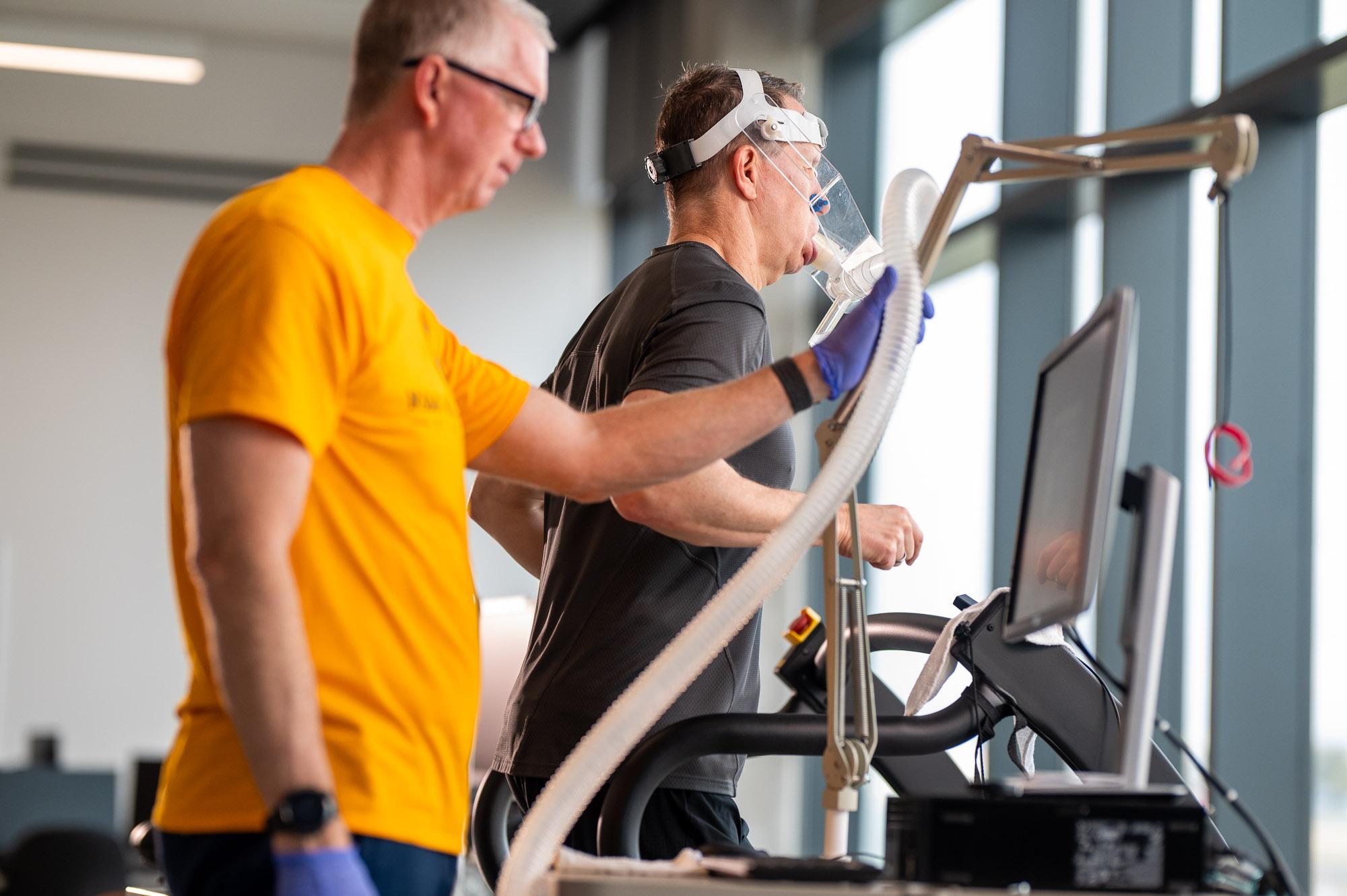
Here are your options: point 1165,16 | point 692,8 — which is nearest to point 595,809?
point 1165,16

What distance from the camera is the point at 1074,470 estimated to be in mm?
1367

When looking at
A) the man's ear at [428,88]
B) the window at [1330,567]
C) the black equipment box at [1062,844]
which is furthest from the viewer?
the window at [1330,567]

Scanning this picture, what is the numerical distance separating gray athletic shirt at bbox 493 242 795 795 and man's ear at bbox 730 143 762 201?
172mm

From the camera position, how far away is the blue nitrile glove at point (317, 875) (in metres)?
1.11

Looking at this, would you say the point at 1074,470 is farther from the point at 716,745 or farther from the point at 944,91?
the point at 944,91

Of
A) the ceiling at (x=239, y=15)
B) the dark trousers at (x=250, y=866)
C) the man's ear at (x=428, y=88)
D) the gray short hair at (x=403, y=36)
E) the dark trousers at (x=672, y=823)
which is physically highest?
the ceiling at (x=239, y=15)

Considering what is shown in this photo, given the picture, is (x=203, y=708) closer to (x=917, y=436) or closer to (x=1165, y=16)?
(x=1165, y=16)

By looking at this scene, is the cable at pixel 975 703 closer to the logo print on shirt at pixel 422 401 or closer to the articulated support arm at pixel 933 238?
the articulated support arm at pixel 933 238

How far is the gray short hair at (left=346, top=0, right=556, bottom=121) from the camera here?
138 centimetres

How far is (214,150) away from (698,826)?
636cm

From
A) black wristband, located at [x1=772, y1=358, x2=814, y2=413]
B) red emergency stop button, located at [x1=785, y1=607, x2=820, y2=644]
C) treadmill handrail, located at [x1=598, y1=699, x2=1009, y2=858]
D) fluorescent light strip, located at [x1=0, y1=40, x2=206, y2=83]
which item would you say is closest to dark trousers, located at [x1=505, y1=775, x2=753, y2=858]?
treadmill handrail, located at [x1=598, y1=699, x2=1009, y2=858]

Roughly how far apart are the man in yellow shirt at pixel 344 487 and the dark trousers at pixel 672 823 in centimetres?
54

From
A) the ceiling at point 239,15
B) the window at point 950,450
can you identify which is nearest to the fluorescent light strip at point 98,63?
the ceiling at point 239,15

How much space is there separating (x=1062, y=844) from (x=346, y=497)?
67cm
